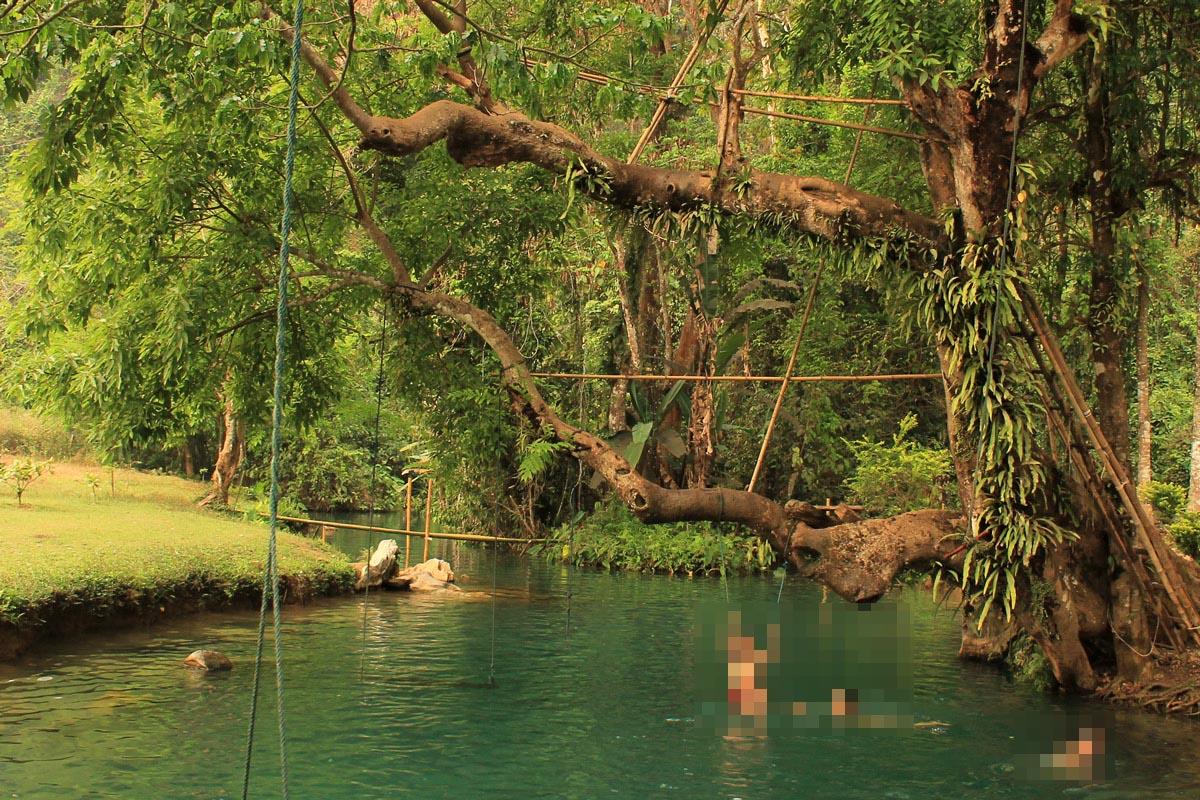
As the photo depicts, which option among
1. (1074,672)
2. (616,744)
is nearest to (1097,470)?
(1074,672)

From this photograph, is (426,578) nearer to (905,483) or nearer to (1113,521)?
(905,483)

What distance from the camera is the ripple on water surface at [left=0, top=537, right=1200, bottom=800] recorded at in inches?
292

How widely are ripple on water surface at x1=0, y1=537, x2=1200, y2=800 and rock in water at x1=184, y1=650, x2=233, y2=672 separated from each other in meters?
0.16

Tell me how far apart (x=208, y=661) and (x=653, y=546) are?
35.8 feet

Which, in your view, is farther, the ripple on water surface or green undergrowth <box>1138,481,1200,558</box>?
green undergrowth <box>1138,481,1200,558</box>

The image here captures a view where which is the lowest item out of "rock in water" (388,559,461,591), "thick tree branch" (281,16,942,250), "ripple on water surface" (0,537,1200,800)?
"ripple on water surface" (0,537,1200,800)

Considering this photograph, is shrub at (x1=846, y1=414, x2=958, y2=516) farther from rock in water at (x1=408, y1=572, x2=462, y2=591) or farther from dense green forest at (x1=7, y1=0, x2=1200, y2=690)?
rock in water at (x1=408, y1=572, x2=462, y2=591)

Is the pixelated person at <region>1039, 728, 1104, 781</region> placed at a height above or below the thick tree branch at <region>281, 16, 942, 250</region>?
below

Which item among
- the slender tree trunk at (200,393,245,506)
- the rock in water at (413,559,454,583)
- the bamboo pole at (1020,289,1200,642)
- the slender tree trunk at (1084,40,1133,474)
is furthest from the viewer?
the slender tree trunk at (200,393,245,506)

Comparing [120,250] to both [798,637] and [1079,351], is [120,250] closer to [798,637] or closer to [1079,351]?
[798,637]

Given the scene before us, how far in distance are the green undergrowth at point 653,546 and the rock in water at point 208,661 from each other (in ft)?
30.7

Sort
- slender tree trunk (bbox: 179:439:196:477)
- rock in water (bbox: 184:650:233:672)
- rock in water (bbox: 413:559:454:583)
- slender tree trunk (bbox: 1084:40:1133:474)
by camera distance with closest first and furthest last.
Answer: rock in water (bbox: 184:650:233:672), slender tree trunk (bbox: 1084:40:1133:474), rock in water (bbox: 413:559:454:583), slender tree trunk (bbox: 179:439:196:477)

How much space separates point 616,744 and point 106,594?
18.7 ft

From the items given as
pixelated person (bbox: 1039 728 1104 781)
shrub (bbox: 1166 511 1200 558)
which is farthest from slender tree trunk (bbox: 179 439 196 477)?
pixelated person (bbox: 1039 728 1104 781)
